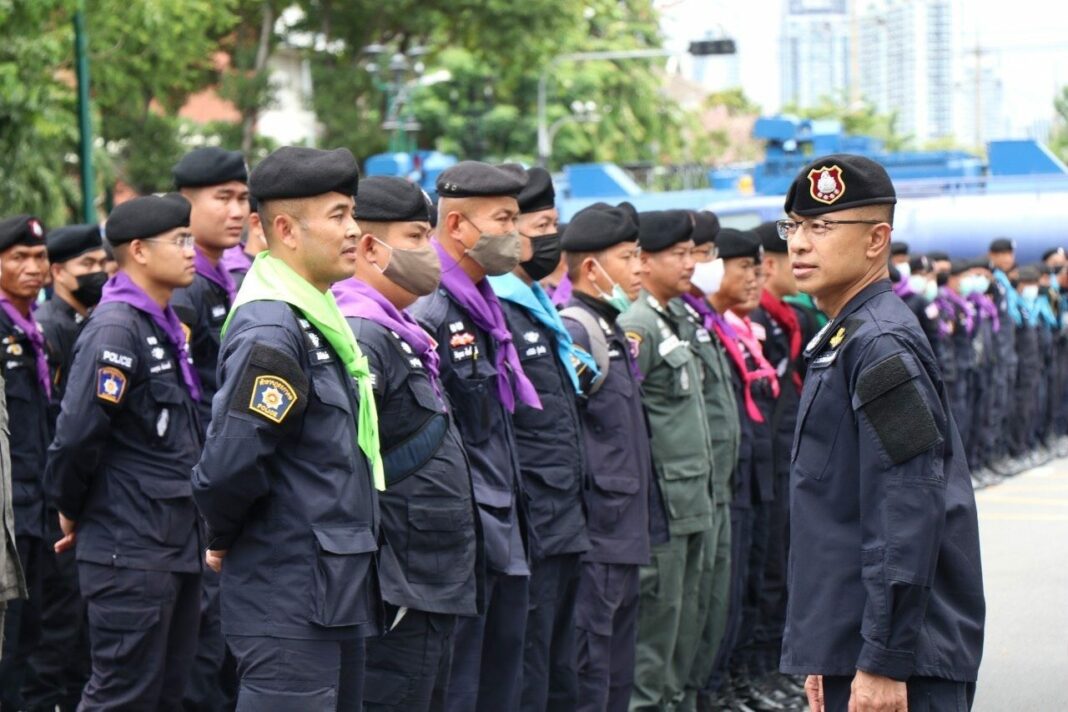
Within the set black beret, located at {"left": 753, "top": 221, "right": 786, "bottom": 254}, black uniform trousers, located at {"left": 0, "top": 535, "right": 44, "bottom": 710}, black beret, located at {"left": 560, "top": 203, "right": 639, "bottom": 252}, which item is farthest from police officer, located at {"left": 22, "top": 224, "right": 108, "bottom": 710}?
black beret, located at {"left": 753, "top": 221, "right": 786, "bottom": 254}

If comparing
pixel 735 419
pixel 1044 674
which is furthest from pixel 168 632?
pixel 1044 674

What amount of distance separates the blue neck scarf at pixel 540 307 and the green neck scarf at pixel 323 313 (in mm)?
1742

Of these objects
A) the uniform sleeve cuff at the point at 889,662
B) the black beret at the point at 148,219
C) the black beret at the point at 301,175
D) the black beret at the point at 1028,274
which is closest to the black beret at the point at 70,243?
the black beret at the point at 148,219

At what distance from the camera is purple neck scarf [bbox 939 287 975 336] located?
17.0 metres

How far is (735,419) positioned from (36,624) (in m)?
3.33

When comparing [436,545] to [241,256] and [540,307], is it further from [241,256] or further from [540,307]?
[241,256]

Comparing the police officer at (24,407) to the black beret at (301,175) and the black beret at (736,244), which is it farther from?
the black beret at (736,244)

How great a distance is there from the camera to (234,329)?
497cm

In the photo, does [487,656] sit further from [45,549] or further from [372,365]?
[45,549]

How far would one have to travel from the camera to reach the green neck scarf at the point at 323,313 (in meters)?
4.98

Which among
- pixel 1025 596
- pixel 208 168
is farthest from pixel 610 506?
pixel 1025 596

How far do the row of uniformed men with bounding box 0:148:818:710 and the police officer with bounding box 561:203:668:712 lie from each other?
1 cm

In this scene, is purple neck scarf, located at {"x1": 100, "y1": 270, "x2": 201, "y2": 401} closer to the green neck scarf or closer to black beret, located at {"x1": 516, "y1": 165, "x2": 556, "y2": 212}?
black beret, located at {"x1": 516, "y1": 165, "x2": 556, "y2": 212}

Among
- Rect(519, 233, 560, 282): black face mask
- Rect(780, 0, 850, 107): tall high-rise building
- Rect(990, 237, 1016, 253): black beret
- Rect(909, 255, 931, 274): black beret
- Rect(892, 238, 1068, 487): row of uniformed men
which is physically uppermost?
Rect(519, 233, 560, 282): black face mask
